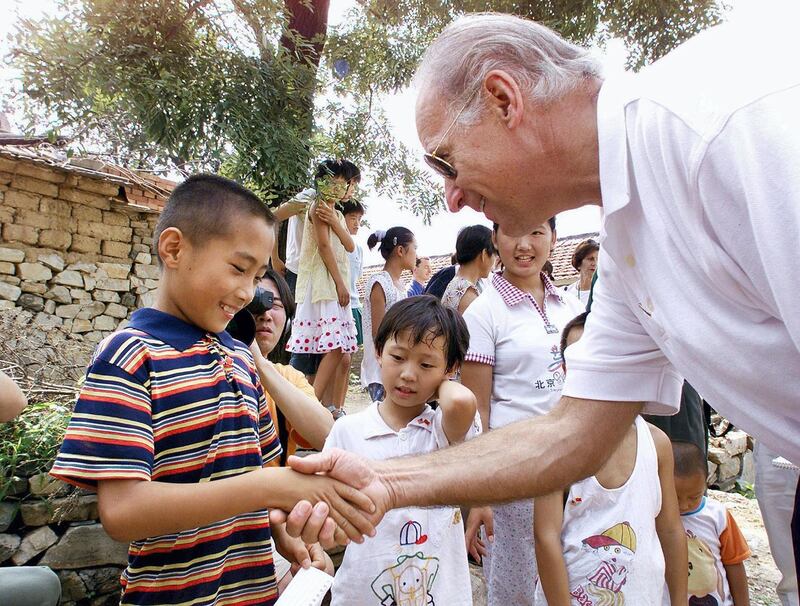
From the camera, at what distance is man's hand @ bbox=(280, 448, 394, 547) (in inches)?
64.3

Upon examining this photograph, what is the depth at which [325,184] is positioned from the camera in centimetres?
457

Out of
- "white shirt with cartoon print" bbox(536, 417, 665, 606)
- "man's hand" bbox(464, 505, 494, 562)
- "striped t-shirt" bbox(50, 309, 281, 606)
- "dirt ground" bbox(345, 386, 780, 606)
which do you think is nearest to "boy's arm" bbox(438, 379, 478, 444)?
"white shirt with cartoon print" bbox(536, 417, 665, 606)

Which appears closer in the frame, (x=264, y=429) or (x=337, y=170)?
(x=264, y=429)

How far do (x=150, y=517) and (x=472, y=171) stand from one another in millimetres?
1205

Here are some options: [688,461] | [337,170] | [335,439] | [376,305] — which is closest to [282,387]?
[335,439]

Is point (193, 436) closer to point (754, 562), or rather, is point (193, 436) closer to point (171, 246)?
point (171, 246)

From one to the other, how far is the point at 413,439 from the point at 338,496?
57 centimetres

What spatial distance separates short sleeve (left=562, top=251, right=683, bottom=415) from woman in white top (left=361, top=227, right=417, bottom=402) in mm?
3124

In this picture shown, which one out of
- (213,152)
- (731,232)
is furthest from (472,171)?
(213,152)

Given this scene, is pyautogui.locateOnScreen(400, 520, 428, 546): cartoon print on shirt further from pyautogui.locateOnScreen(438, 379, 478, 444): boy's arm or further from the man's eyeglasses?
the man's eyeglasses

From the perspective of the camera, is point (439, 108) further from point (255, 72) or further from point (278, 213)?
point (255, 72)

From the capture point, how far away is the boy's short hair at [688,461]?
8.68 ft

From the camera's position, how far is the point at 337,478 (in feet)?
5.68

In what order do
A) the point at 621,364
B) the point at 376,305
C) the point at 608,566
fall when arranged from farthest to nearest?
the point at 376,305 < the point at 608,566 < the point at 621,364
